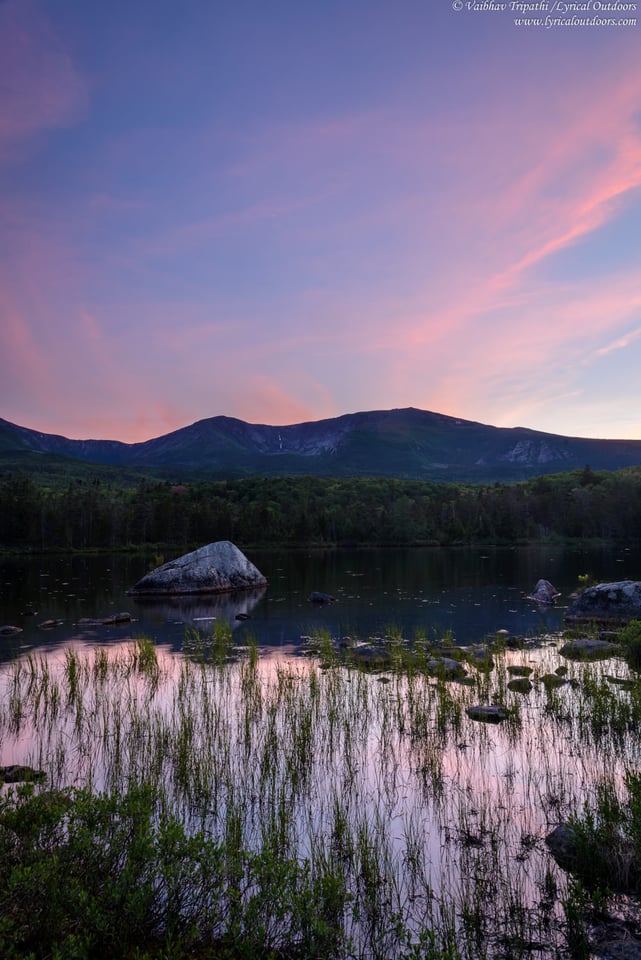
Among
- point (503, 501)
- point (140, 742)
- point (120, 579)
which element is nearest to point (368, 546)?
point (503, 501)

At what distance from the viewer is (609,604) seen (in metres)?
29.0

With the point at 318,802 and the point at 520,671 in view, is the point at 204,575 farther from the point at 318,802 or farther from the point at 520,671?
the point at 318,802

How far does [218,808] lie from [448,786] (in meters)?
4.20

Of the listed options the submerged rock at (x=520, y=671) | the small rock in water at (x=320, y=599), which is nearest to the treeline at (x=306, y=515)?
the small rock in water at (x=320, y=599)

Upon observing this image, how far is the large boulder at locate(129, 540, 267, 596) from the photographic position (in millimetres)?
46281

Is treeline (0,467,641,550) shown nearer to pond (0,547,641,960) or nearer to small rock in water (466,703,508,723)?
pond (0,547,641,960)

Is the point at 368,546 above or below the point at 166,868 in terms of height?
below

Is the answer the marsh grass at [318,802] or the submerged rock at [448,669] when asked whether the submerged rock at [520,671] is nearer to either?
the marsh grass at [318,802]

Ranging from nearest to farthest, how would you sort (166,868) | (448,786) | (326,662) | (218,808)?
(166,868), (218,808), (448,786), (326,662)

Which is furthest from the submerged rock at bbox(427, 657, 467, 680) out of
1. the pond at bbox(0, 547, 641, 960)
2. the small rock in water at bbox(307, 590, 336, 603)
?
the small rock in water at bbox(307, 590, 336, 603)

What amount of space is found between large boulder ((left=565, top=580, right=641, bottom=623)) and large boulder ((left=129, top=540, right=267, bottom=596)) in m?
28.3

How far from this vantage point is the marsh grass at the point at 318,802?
6.48m

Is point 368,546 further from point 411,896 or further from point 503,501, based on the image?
point 411,896

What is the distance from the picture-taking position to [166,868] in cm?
661
